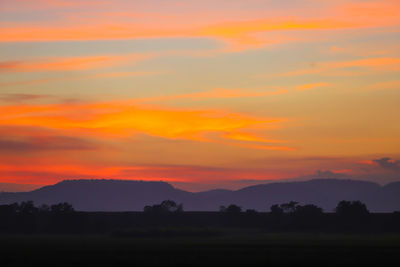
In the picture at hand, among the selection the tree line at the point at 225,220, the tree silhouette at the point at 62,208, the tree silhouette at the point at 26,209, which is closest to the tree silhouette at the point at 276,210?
the tree line at the point at 225,220

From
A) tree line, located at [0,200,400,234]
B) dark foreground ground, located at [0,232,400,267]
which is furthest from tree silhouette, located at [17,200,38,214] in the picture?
dark foreground ground, located at [0,232,400,267]

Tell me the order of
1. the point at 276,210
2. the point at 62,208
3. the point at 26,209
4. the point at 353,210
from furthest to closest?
the point at 276,210
the point at 26,209
the point at 62,208
the point at 353,210

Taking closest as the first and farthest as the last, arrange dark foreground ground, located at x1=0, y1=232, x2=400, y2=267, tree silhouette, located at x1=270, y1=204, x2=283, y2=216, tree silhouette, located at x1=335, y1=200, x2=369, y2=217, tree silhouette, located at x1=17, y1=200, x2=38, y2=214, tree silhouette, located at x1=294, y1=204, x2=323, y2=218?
dark foreground ground, located at x1=0, y1=232, x2=400, y2=267 → tree silhouette, located at x1=335, y1=200, x2=369, y2=217 → tree silhouette, located at x1=294, y1=204, x2=323, y2=218 → tree silhouette, located at x1=17, y1=200, x2=38, y2=214 → tree silhouette, located at x1=270, y1=204, x2=283, y2=216

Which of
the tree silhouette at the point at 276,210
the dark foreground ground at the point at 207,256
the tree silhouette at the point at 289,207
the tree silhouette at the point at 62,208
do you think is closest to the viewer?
the dark foreground ground at the point at 207,256

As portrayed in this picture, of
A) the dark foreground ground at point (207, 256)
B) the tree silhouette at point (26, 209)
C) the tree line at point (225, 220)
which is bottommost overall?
the dark foreground ground at point (207, 256)

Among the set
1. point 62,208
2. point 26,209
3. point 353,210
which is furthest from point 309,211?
point 26,209

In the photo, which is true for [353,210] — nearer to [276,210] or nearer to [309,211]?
[309,211]

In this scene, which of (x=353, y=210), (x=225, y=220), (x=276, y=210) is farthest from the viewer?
(x=225, y=220)

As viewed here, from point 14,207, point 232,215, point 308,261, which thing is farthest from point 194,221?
point 308,261

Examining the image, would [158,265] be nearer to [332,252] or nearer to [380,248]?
[332,252]

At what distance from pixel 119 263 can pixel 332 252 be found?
25.2m

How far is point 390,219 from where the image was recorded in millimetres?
138000

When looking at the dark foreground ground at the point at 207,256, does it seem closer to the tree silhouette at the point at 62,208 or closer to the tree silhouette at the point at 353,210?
the tree silhouette at the point at 353,210

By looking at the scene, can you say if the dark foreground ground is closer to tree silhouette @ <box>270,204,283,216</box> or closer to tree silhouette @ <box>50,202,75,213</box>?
tree silhouette @ <box>50,202,75,213</box>
